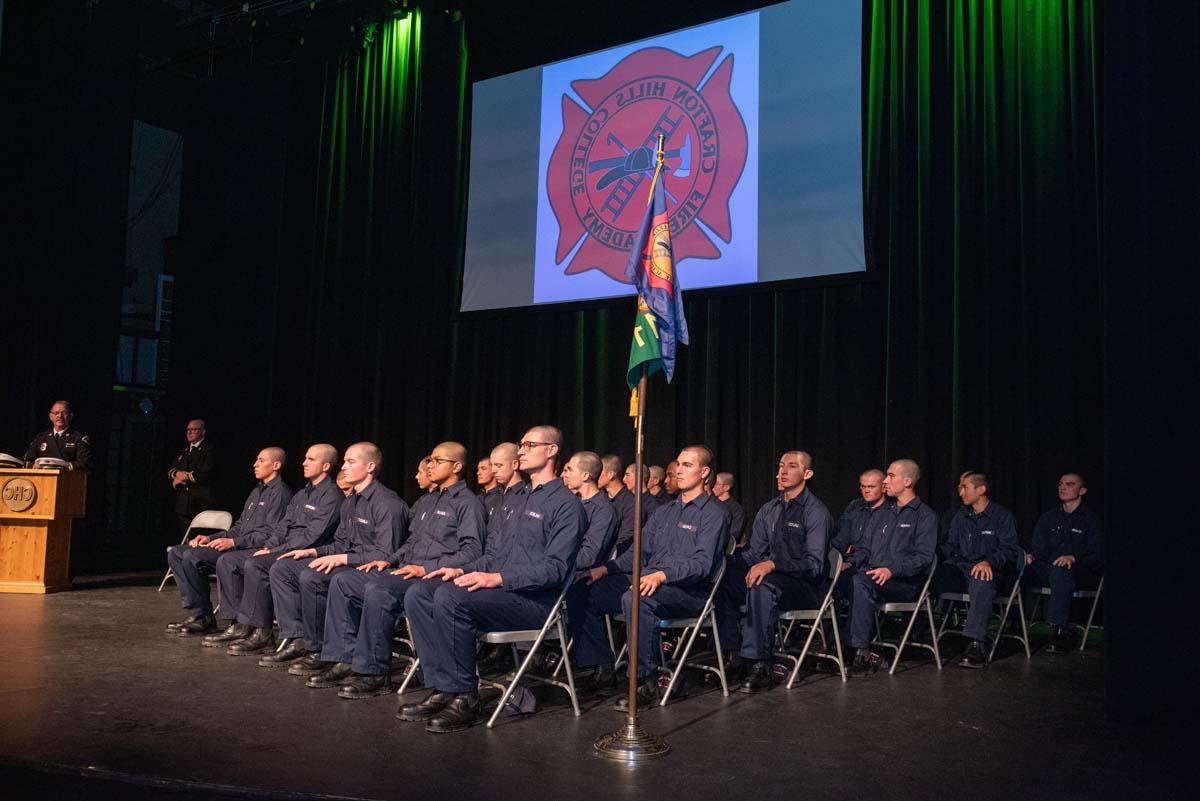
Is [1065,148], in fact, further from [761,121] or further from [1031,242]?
[761,121]

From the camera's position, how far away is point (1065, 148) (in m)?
7.87

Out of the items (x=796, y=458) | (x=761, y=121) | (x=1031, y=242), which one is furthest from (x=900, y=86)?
(x=796, y=458)

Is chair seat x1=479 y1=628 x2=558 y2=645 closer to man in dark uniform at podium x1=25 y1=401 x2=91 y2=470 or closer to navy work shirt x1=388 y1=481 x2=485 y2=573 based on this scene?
navy work shirt x1=388 y1=481 x2=485 y2=573

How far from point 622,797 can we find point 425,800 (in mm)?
664

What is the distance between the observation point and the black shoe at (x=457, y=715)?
441cm

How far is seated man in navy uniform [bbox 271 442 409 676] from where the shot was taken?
5754mm

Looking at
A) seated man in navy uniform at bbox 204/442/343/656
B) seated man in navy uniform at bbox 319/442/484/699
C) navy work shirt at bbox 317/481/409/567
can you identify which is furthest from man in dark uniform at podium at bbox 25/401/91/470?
seated man in navy uniform at bbox 319/442/484/699

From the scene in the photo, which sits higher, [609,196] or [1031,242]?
[609,196]

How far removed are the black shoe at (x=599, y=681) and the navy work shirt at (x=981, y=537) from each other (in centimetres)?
280

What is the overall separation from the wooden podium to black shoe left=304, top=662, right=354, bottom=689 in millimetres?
4797

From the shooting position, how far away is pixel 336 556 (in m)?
5.67

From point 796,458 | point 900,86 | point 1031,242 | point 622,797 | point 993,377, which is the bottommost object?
point 622,797

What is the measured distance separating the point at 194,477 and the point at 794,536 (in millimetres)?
6839

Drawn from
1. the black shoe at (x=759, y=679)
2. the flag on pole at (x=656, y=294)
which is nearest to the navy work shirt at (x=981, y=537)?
the black shoe at (x=759, y=679)
